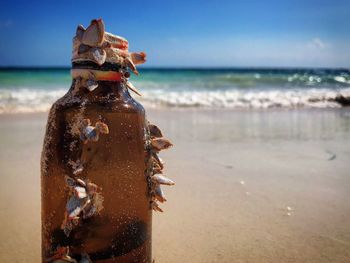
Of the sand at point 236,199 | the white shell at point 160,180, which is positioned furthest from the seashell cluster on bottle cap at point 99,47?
the sand at point 236,199

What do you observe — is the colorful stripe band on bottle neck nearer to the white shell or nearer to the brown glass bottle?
the brown glass bottle

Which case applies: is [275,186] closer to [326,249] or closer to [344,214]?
[344,214]

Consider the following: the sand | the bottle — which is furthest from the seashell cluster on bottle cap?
the sand

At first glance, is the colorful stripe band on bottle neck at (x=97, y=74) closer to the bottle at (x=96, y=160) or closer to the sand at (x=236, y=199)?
the bottle at (x=96, y=160)

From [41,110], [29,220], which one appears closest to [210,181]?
[29,220]

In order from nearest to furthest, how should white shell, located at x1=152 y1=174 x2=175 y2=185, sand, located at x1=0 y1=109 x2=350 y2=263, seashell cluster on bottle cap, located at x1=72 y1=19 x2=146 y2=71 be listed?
seashell cluster on bottle cap, located at x1=72 y1=19 x2=146 y2=71 < white shell, located at x1=152 y1=174 x2=175 y2=185 < sand, located at x1=0 y1=109 x2=350 y2=263

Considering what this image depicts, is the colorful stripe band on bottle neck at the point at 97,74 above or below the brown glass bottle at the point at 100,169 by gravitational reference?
above

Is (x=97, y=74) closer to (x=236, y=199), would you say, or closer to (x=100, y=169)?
(x=100, y=169)
